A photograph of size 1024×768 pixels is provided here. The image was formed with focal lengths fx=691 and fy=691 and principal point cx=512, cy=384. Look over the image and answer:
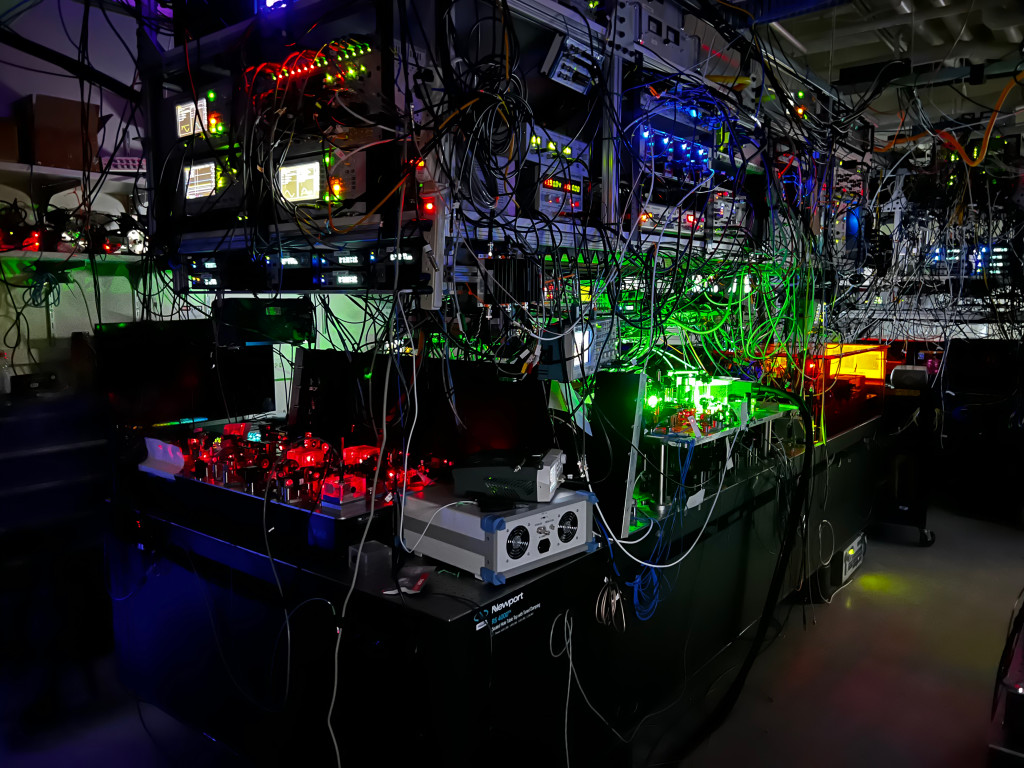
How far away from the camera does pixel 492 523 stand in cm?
146

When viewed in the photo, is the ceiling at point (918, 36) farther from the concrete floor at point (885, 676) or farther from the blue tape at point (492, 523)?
the blue tape at point (492, 523)

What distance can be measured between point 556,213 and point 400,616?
1050 mm

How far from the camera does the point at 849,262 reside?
10.3 ft

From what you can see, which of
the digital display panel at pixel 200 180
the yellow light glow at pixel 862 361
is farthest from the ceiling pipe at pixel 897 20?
the digital display panel at pixel 200 180

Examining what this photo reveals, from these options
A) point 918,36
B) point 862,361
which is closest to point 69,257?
point 862,361

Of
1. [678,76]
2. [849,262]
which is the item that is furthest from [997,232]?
[678,76]

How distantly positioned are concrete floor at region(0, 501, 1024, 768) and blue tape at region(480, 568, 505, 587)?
0.58 metres

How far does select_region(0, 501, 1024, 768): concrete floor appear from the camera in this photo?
224 cm

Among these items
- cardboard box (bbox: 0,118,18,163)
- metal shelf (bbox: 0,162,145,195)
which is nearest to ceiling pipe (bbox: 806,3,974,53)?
metal shelf (bbox: 0,162,145,195)

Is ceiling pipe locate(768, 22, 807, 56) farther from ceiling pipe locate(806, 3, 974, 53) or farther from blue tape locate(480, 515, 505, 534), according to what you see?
blue tape locate(480, 515, 505, 534)

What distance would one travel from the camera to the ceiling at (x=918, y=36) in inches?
159

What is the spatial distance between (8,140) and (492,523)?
2529 millimetres

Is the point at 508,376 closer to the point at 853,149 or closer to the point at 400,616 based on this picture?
the point at 400,616

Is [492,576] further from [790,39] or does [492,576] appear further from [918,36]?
[918,36]
